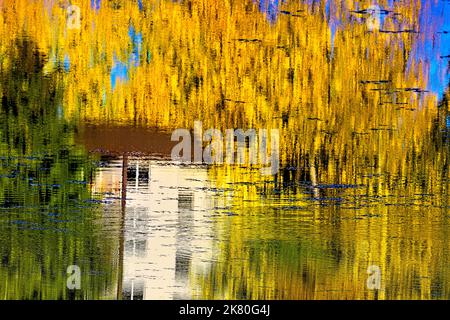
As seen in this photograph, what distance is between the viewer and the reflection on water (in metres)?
5.04

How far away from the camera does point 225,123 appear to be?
619 centimetres

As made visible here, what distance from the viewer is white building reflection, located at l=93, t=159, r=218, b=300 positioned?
4.11 m

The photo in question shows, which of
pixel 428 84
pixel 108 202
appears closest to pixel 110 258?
pixel 108 202

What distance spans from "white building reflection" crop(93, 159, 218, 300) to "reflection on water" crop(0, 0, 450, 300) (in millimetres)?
19

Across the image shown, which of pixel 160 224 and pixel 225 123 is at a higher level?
pixel 225 123

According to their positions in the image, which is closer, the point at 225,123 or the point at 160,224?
the point at 160,224

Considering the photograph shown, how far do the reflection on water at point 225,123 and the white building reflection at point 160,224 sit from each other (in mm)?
19

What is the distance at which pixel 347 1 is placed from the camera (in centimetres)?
637

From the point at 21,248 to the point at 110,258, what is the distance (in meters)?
0.49

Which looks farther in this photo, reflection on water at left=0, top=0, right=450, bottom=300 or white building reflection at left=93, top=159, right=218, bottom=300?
reflection on water at left=0, top=0, right=450, bottom=300

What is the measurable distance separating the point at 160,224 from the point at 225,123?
1.36 metres

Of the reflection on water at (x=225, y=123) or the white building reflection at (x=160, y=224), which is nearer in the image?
the white building reflection at (x=160, y=224)

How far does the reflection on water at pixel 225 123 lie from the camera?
5035 mm

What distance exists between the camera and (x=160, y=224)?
A: 504 centimetres
